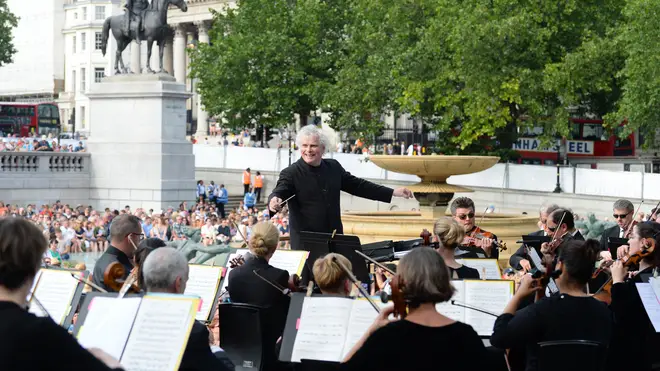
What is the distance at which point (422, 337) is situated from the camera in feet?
18.9

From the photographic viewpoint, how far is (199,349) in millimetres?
6816

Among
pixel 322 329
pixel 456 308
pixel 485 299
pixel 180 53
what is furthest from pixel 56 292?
pixel 180 53

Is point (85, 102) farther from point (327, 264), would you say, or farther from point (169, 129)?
point (327, 264)

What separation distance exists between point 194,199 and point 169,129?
2.67 m

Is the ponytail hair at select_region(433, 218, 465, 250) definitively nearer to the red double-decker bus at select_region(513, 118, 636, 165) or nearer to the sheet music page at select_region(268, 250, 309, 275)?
the sheet music page at select_region(268, 250, 309, 275)

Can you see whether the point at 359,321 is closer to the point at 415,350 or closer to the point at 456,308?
the point at 456,308

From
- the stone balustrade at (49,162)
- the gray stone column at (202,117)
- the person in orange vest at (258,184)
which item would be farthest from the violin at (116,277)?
the gray stone column at (202,117)

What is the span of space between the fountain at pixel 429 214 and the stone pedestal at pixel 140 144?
72.1 ft

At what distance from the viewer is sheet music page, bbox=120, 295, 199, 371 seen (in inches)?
241

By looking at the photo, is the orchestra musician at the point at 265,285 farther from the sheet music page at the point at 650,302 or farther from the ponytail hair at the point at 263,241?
the sheet music page at the point at 650,302

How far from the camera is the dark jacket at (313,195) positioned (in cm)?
1172

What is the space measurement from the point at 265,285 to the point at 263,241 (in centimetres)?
34

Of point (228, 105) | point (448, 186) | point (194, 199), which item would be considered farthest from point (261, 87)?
point (448, 186)

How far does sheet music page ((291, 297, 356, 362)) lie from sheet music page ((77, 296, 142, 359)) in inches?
44.9
